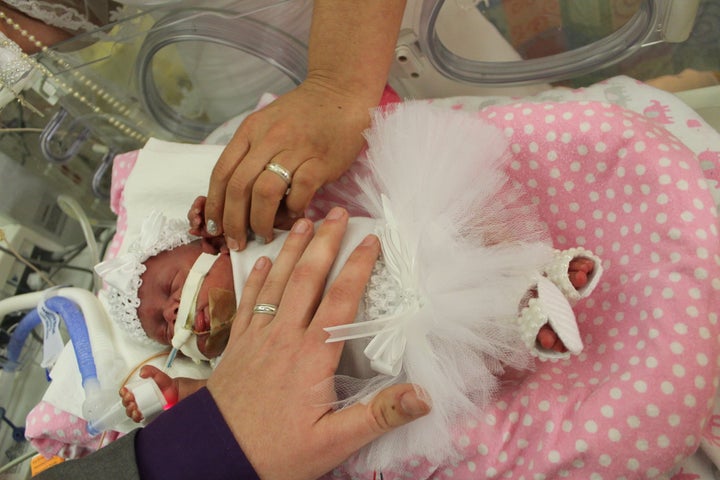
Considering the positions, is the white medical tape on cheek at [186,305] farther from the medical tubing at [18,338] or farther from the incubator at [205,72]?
the medical tubing at [18,338]

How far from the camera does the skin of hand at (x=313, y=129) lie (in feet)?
3.19

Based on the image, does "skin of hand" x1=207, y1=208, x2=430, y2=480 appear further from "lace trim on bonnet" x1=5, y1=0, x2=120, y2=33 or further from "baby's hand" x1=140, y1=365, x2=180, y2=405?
"lace trim on bonnet" x1=5, y1=0, x2=120, y2=33

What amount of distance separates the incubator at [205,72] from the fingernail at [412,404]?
2.20 feet

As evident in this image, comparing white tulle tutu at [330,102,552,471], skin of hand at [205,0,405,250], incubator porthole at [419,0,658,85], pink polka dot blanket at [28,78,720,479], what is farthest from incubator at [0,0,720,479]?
white tulle tutu at [330,102,552,471]

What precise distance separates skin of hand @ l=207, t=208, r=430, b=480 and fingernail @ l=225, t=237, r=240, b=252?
0.14 metres

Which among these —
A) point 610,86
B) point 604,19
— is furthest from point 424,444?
point 604,19

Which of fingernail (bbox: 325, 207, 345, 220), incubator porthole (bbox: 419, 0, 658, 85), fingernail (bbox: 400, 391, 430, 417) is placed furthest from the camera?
incubator porthole (bbox: 419, 0, 658, 85)

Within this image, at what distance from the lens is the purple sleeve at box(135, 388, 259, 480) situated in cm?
80

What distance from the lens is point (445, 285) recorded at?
88 cm

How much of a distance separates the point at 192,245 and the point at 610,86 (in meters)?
1.00

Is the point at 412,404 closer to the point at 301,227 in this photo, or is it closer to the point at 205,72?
the point at 301,227

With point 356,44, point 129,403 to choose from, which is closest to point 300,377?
point 129,403

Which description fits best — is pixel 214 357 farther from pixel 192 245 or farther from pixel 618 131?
pixel 618 131

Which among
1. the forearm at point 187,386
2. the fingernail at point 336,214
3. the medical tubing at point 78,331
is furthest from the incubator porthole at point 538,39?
the medical tubing at point 78,331
